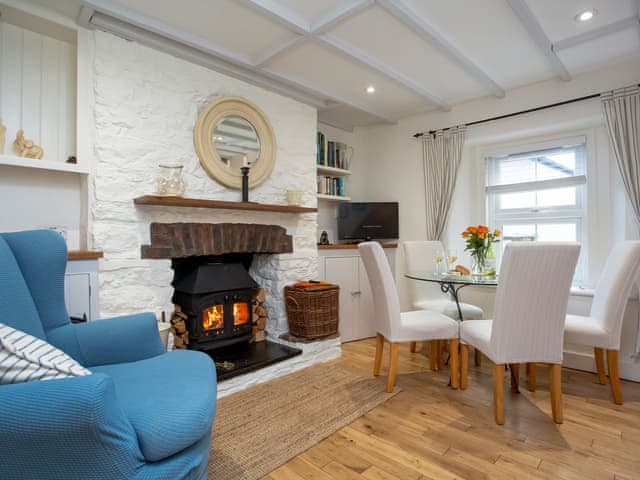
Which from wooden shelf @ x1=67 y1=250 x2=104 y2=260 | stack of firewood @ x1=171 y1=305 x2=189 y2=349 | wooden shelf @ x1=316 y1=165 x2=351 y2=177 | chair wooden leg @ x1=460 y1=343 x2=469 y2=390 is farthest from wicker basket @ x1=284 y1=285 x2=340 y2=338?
wooden shelf @ x1=67 y1=250 x2=104 y2=260

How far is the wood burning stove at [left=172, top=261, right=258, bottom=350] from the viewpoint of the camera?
99.7 inches

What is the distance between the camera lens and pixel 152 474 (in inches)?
37.9

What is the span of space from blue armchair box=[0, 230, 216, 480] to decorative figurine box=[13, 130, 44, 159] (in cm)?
87

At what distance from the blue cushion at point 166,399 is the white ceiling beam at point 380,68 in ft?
7.13

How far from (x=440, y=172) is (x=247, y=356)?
8.55 feet

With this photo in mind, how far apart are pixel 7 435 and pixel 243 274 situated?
2.08m

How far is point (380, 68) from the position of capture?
2.81 m

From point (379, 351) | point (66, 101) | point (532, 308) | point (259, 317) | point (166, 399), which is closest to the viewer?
point (166, 399)

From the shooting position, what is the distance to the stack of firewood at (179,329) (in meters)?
2.50

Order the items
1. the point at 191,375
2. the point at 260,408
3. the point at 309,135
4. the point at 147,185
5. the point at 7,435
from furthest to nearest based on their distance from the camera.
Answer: the point at 309,135 → the point at 147,185 → the point at 260,408 → the point at 191,375 → the point at 7,435

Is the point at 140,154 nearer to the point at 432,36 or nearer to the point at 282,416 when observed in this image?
the point at 282,416

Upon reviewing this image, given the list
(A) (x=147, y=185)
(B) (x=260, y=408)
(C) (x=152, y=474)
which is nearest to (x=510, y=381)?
(B) (x=260, y=408)

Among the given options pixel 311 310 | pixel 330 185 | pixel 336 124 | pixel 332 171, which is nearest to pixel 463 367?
pixel 311 310

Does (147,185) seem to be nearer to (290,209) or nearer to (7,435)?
(290,209)
